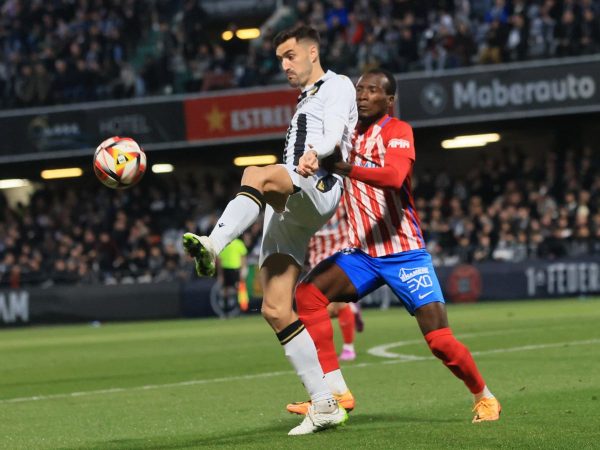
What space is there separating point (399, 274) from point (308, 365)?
786mm

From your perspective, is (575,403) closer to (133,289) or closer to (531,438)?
(531,438)

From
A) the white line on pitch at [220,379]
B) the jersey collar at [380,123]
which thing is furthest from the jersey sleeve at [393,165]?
A: the white line on pitch at [220,379]

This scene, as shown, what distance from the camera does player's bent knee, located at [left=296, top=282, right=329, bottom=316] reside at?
7.43 m

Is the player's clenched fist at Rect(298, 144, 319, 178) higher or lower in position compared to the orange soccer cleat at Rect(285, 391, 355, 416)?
higher

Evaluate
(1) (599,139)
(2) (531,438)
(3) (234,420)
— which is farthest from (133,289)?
(2) (531,438)

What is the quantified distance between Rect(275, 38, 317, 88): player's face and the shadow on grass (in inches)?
81.2

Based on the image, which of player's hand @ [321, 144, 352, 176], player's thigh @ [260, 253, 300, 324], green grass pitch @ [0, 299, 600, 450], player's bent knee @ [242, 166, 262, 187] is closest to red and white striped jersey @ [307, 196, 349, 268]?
green grass pitch @ [0, 299, 600, 450]

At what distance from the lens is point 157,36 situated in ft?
105

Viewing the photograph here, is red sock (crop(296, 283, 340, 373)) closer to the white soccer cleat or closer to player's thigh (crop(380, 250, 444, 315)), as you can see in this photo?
player's thigh (crop(380, 250, 444, 315))

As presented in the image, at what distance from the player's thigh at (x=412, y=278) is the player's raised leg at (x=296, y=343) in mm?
589

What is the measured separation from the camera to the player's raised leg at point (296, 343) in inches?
275

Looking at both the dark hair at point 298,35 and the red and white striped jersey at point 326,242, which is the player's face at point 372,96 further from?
the red and white striped jersey at point 326,242

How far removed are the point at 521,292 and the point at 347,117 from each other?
17.5 meters

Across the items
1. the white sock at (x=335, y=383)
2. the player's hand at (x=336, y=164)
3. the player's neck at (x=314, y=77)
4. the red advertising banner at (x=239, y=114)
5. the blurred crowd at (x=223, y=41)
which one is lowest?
the white sock at (x=335, y=383)
